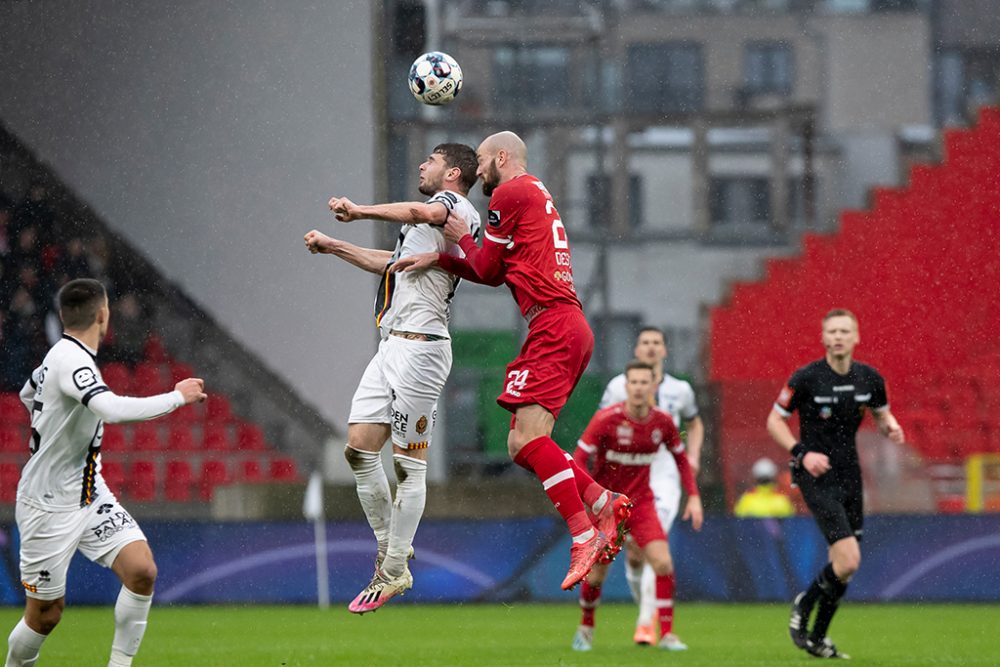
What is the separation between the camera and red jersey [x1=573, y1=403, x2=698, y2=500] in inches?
392

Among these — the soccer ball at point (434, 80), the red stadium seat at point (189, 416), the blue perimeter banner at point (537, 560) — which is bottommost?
the blue perimeter banner at point (537, 560)

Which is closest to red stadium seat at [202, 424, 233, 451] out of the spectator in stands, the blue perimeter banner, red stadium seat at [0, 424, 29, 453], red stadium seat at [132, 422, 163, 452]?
red stadium seat at [132, 422, 163, 452]

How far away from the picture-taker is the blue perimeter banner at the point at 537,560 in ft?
47.4

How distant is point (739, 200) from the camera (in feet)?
63.2

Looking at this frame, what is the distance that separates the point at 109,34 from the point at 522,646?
35.9 feet

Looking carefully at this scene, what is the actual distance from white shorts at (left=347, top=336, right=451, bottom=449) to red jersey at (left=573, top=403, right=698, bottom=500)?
8.88 feet

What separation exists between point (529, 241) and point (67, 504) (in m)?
2.33

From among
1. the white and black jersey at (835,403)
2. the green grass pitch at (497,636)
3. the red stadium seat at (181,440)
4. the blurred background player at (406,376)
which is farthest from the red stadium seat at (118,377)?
the blurred background player at (406,376)

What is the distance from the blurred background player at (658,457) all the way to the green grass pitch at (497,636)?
0.33 metres

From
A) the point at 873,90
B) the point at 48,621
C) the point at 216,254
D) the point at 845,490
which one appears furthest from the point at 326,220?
the point at 48,621

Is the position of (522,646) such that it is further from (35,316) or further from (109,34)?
(109,34)

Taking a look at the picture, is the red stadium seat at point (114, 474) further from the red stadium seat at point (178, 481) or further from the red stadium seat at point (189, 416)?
the red stadium seat at point (189, 416)

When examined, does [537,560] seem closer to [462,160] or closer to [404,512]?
[404,512]

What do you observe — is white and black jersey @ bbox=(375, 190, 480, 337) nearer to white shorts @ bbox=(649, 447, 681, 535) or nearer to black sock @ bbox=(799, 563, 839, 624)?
black sock @ bbox=(799, 563, 839, 624)
